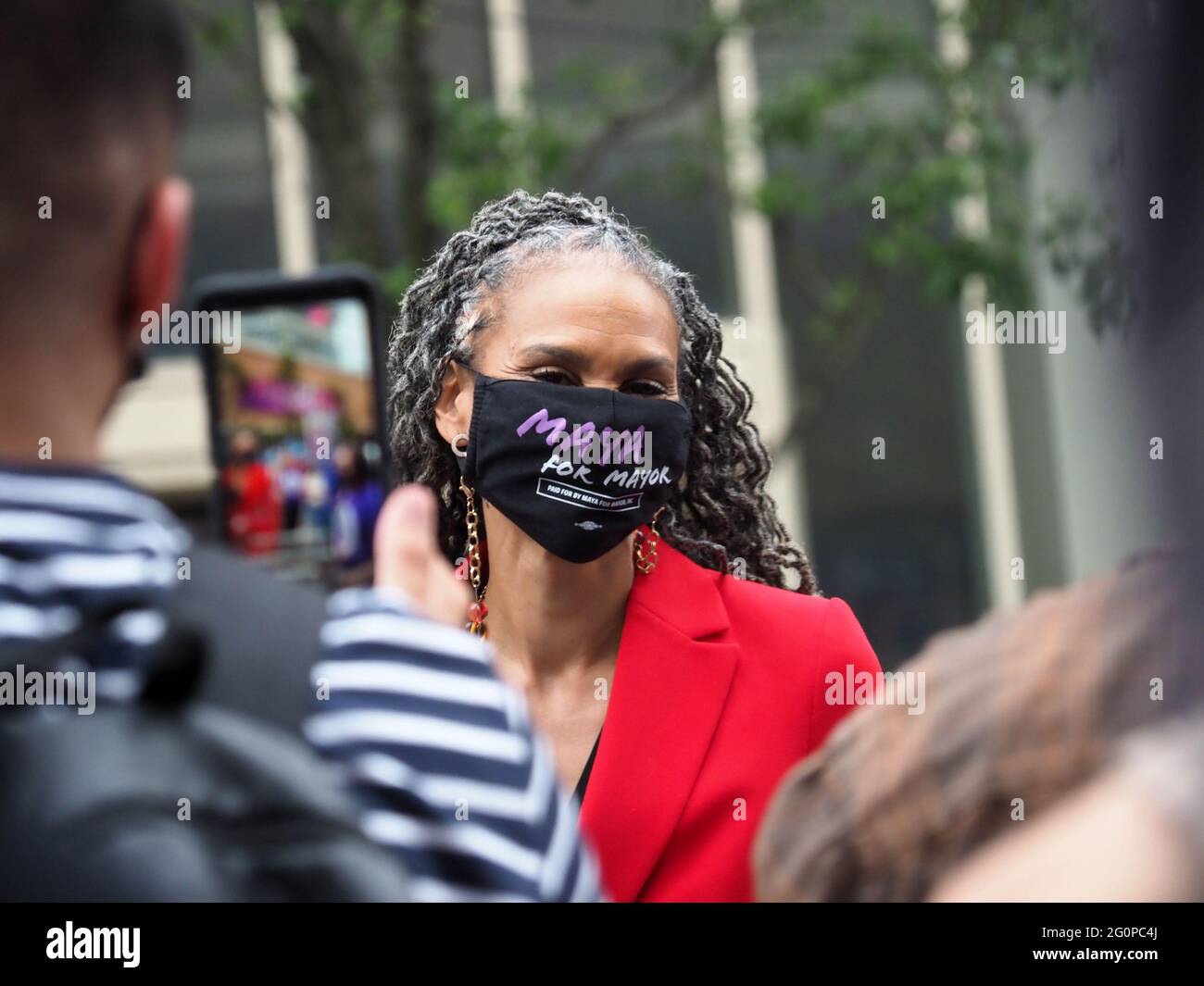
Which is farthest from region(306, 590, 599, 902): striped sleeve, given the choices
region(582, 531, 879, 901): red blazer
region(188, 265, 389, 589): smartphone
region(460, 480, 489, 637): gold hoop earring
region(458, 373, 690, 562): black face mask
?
region(460, 480, 489, 637): gold hoop earring

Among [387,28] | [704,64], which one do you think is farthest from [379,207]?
[704,64]

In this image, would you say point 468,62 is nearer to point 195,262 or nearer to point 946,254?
point 195,262

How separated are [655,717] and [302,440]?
67 centimetres

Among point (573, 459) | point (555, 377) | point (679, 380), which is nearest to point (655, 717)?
point (573, 459)

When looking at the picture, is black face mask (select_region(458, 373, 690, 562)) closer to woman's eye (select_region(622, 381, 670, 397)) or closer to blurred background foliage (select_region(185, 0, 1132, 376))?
woman's eye (select_region(622, 381, 670, 397))

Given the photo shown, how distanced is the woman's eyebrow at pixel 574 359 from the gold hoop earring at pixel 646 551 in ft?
0.93

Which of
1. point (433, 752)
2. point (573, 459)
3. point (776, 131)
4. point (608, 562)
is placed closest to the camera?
point (433, 752)

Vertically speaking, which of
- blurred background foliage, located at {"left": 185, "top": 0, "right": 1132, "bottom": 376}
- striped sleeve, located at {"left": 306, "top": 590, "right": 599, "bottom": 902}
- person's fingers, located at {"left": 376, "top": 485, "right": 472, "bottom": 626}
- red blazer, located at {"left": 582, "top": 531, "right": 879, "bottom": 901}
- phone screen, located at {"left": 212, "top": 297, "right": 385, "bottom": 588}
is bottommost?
red blazer, located at {"left": 582, "top": 531, "right": 879, "bottom": 901}

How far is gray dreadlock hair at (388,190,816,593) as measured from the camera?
238 cm

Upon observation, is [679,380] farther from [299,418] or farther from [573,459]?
[299,418]

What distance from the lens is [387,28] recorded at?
6.14 meters

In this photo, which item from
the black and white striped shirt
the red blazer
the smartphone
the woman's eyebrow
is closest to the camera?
the black and white striped shirt

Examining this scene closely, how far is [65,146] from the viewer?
1.11m

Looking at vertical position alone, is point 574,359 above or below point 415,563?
above
